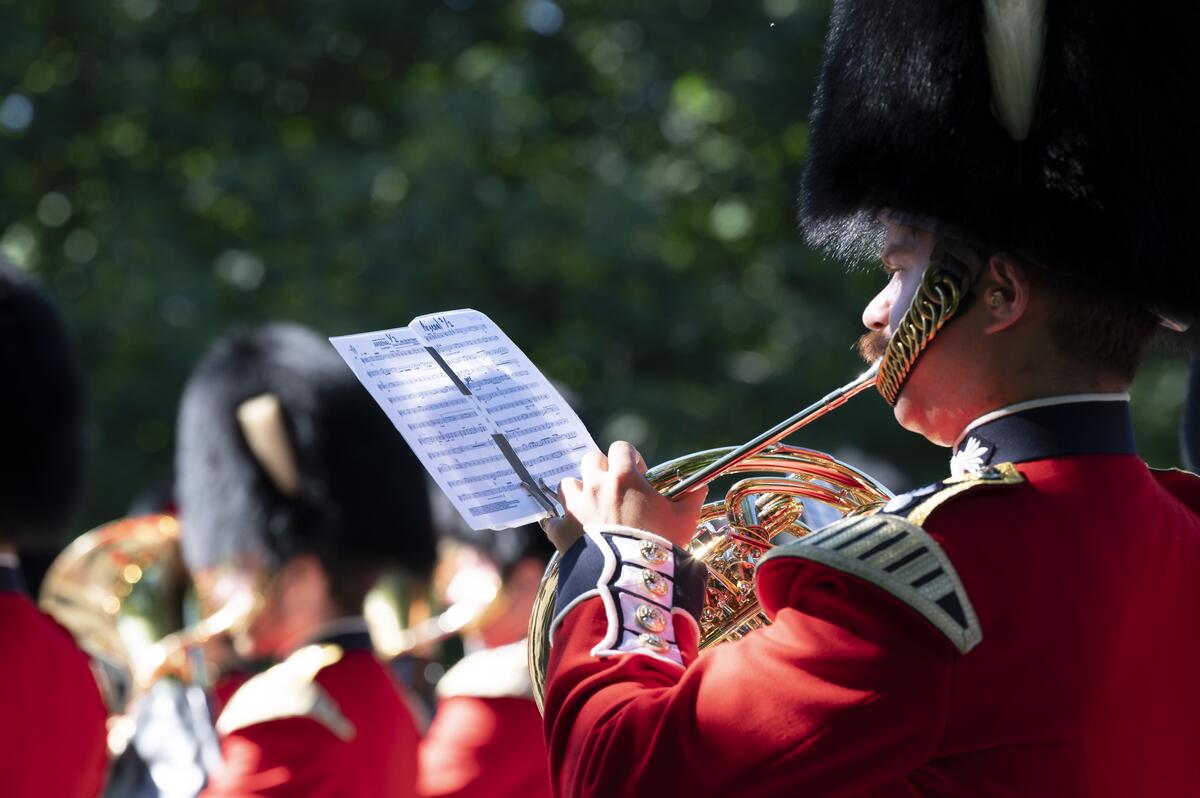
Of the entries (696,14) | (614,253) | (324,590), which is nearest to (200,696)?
(324,590)

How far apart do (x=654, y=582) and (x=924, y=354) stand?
1.39ft

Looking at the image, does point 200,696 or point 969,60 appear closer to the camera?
point 969,60

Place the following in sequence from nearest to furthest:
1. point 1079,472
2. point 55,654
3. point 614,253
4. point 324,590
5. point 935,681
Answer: point 935,681 → point 1079,472 → point 55,654 → point 324,590 → point 614,253

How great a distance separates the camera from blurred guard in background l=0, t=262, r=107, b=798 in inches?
142

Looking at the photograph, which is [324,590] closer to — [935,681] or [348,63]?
[935,681]

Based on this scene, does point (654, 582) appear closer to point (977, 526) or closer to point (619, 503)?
point (619, 503)

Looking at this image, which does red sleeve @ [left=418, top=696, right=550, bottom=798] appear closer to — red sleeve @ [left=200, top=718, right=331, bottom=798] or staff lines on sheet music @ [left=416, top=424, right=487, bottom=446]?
red sleeve @ [left=200, top=718, right=331, bottom=798]

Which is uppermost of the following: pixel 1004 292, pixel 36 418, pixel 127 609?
pixel 1004 292

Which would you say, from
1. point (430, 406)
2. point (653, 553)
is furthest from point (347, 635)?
point (653, 553)

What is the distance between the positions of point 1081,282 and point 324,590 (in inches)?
150

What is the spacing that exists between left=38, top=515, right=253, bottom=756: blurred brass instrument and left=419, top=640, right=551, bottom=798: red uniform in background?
0.99 m

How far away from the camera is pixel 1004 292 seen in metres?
2.02

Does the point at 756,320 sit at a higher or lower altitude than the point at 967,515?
lower

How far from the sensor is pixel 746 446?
7.48ft
